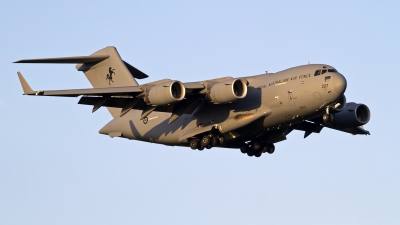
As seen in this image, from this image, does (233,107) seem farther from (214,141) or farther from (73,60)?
(73,60)

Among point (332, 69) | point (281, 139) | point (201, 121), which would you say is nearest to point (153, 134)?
point (201, 121)

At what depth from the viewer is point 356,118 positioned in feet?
87.2

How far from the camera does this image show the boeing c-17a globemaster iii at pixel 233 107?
23516mm

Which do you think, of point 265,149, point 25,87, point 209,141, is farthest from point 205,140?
point 25,87

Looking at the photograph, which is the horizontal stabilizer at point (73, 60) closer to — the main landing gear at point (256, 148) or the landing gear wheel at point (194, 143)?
the landing gear wheel at point (194, 143)

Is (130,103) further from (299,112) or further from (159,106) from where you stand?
(299,112)

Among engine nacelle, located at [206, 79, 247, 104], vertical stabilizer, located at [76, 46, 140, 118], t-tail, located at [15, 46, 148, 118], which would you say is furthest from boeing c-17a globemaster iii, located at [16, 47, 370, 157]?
vertical stabilizer, located at [76, 46, 140, 118]

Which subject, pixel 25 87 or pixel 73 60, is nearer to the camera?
pixel 25 87

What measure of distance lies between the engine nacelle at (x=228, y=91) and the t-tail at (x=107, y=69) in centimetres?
443

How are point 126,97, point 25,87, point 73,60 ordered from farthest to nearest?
point 73,60
point 126,97
point 25,87

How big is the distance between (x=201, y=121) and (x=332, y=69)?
4048 mm

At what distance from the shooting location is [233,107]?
2459 centimetres

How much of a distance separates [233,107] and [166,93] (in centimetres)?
230

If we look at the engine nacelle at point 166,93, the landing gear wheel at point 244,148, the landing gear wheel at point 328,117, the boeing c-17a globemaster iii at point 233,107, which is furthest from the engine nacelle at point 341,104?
the engine nacelle at point 166,93
